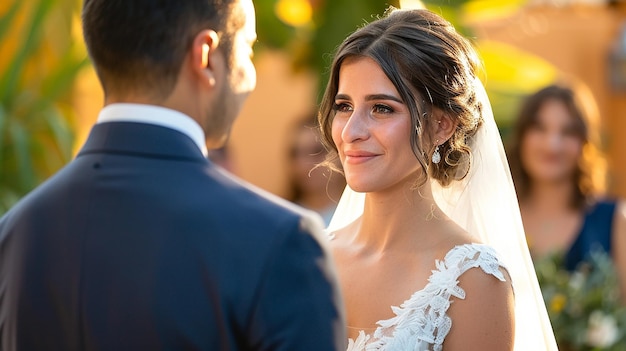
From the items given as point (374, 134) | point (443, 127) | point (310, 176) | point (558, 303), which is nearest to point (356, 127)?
point (374, 134)

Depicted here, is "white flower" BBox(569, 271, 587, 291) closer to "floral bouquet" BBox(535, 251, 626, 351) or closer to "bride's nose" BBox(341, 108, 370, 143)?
"floral bouquet" BBox(535, 251, 626, 351)

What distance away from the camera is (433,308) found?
2797 millimetres

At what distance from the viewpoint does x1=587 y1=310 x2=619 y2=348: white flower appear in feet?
14.7

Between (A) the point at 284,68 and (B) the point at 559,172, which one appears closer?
(B) the point at 559,172

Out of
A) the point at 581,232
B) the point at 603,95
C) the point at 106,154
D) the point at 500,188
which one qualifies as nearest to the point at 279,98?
the point at 603,95

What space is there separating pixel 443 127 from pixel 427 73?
20 centimetres

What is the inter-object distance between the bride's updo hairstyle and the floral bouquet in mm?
1761

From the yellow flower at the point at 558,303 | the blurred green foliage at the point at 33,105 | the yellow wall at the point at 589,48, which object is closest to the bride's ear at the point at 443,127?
the yellow flower at the point at 558,303

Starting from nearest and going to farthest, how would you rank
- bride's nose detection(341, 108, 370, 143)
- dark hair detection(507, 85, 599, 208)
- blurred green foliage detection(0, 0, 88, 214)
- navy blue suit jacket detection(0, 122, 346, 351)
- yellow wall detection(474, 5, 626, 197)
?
navy blue suit jacket detection(0, 122, 346, 351) < bride's nose detection(341, 108, 370, 143) < dark hair detection(507, 85, 599, 208) < blurred green foliage detection(0, 0, 88, 214) < yellow wall detection(474, 5, 626, 197)

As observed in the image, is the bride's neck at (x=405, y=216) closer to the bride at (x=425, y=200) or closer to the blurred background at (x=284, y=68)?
the bride at (x=425, y=200)

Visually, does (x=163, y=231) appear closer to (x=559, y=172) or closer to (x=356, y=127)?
(x=356, y=127)

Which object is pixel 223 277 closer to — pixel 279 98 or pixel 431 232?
pixel 431 232

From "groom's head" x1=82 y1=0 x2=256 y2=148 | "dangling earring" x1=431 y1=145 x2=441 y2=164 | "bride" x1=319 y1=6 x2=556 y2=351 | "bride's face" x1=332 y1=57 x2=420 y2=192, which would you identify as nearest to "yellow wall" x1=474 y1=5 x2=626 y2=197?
"bride" x1=319 y1=6 x2=556 y2=351

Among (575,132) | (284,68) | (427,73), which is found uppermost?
(284,68)
